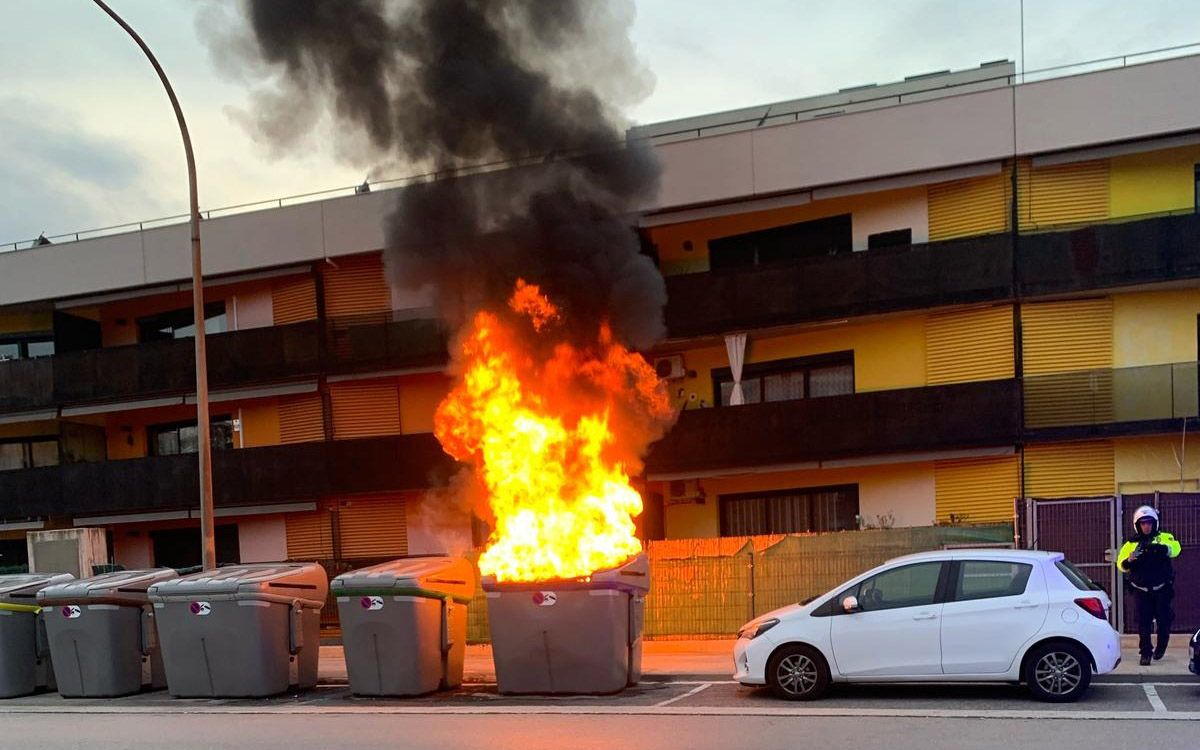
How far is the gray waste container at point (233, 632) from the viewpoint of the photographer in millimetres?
11297

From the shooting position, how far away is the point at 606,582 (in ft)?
33.9

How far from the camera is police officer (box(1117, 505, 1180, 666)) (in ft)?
34.7

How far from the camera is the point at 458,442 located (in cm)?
1307

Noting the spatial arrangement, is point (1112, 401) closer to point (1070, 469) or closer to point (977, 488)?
point (1070, 469)

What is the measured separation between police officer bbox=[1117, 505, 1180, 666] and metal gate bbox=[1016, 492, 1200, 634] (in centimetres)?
172

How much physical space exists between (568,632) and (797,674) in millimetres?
2272

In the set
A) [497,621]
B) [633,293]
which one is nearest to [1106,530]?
[633,293]

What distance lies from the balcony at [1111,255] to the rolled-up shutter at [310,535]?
15.6 meters

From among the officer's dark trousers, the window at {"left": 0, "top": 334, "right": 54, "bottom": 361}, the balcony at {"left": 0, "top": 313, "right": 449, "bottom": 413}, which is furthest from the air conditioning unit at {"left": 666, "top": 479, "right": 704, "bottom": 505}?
the window at {"left": 0, "top": 334, "right": 54, "bottom": 361}

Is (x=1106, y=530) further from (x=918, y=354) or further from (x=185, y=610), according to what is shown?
(x=185, y=610)

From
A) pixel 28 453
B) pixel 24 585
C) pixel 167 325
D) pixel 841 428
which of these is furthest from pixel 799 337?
pixel 28 453

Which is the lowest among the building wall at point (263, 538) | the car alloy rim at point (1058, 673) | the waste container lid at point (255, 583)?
the building wall at point (263, 538)

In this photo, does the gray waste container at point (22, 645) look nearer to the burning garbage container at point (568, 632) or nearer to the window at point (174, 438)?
the burning garbage container at point (568, 632)

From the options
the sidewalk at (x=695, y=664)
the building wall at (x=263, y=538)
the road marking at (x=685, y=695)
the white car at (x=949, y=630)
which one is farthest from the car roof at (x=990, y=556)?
the building wall at (x=263, y=538)
